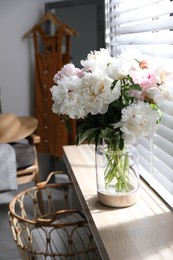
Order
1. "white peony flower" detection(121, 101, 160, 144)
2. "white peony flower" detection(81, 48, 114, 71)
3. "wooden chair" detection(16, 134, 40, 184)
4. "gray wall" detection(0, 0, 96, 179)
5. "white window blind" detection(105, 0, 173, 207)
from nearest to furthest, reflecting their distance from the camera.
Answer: "white peony flower" detection(121, 101, 160, 144)
"white peony flower" detection(81, 48, 114, 71)
"white window blind" detection(105, 0, 173, 207)
"wooden chair" detection(16, 134, 40, 184)
"gray wall" detection(0, 0, 96, 179)

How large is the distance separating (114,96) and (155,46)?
0.44 meters

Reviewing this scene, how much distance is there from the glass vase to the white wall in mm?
2180

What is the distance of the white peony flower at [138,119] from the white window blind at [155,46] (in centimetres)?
26

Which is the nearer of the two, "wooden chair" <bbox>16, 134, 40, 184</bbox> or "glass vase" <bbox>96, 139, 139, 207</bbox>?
"glass vase" <bbox>96, 139, 139, 207</bbox>

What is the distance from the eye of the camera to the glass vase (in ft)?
4.14

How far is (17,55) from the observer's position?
10.8 feet

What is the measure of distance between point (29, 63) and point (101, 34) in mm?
753

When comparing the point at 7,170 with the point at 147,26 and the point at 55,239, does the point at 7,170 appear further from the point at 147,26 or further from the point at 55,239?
the point at 147,26

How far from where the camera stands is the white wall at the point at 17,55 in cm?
323

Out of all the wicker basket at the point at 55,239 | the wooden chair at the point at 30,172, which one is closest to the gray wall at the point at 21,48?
the wooden chair at the point at 30,172

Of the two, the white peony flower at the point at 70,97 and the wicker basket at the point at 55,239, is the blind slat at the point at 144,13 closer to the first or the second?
the white peony flower at the point at 70,97

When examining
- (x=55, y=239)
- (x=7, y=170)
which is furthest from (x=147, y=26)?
(x=7, y=170)

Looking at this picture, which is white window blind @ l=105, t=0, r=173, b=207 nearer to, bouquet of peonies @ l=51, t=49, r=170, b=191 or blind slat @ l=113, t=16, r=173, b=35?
blind slat @ l=113, t=16, r=173, b=35

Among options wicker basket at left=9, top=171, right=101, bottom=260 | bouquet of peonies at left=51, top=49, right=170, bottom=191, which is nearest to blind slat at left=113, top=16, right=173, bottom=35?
bouquet of peonies at left=51, top=49, right=170, bottom=191
